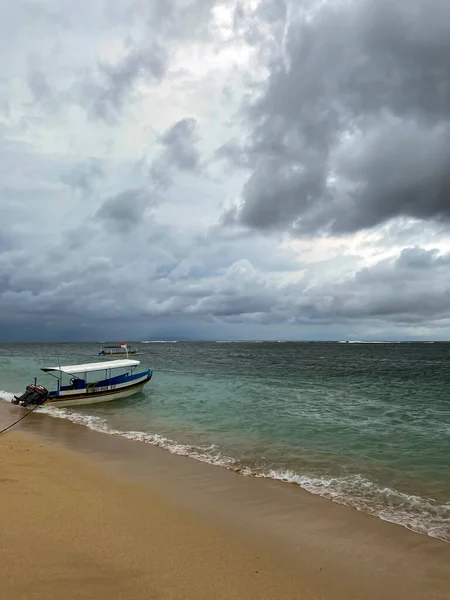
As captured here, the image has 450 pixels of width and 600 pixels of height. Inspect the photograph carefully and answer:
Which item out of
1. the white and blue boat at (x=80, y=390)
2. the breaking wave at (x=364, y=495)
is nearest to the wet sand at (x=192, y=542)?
the breaking wave at (x=364, y=495)

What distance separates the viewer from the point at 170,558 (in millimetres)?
6633

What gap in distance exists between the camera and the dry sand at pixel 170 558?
5781 millimetres

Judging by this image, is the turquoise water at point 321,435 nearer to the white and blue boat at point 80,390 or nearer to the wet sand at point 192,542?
the white and blue boat at point 80,390

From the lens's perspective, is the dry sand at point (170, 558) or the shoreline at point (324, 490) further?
the shoreline at point (324, 490)

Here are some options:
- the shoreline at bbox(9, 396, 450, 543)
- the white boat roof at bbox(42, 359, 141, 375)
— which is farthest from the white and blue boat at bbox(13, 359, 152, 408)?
the shoreline at bbox(9, 396, 450, 543)

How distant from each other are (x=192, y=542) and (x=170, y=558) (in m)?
0.78

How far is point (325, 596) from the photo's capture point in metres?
5.92

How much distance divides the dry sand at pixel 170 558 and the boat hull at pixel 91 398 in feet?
60.2

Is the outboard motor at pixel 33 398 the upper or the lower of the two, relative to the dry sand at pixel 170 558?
lower

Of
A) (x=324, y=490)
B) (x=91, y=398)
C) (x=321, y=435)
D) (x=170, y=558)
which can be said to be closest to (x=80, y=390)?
(x=91, y=398)

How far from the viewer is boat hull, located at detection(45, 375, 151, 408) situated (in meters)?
26.5

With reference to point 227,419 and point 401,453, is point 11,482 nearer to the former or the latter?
point 227,419

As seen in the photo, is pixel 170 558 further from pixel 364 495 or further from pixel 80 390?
pixel 80 390

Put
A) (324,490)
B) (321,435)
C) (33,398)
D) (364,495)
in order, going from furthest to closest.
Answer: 1. (33,398)
2. (321,435)
3. (324,490)
4. (364,495)
